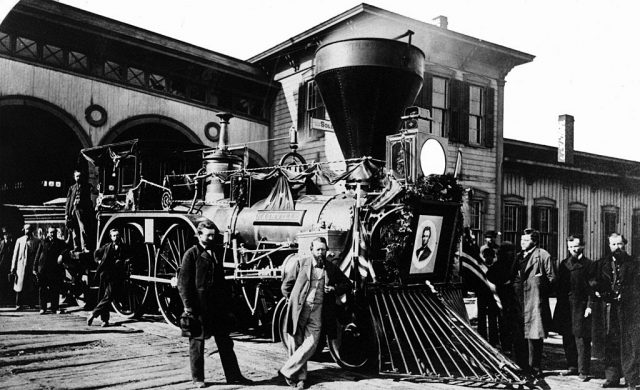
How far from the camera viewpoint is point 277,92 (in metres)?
16.4

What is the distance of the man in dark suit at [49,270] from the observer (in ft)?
31.3

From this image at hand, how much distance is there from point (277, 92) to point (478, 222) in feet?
22.7

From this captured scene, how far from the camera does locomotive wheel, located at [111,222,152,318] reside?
30.3 feet

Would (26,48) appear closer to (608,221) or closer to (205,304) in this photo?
(205,304)

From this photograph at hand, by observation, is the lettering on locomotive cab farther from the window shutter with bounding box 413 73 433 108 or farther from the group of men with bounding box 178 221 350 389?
the window shutter with bounding box 413 73 433 108

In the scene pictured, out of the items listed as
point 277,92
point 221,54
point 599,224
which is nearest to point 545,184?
point 599,224

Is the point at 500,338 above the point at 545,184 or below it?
below

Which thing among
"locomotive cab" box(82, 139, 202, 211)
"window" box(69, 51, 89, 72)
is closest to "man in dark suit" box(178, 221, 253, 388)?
"locomotive cab" box(82, 139, 202, 211)

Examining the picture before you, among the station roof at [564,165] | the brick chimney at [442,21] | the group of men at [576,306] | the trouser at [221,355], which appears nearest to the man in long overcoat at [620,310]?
the group of men at [576,306]

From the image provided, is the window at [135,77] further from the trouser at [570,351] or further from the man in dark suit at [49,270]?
the trouser at [570,351]

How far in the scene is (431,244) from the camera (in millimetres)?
6449

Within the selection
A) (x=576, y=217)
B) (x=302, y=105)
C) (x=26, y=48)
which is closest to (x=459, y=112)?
(x=302, y=105)

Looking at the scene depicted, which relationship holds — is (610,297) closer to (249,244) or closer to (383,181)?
(383,181)

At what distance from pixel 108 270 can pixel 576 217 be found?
15.2 metres
